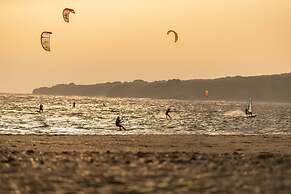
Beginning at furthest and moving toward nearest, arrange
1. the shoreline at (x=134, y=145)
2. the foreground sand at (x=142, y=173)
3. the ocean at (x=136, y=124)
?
the ocean at (x=136, y=124)
the shoreline at (x=134, y=145)
the foreground sand at (x=142, y=173)

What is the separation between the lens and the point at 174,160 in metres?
18.1

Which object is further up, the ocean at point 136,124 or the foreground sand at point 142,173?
the foreground sand at point 142,173

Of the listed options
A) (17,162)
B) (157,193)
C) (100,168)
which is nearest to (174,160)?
(100,168)

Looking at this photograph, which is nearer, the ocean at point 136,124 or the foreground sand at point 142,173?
the foreground sand at point 142,173

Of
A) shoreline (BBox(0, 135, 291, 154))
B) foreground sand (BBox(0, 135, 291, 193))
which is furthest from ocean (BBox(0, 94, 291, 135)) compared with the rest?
foreground sand (BBox(0, 135, 291, 193))

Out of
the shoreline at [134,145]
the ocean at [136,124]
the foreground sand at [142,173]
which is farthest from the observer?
the ocean at [136,124]

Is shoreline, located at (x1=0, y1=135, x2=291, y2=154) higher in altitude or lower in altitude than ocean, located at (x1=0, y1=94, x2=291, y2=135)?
higher

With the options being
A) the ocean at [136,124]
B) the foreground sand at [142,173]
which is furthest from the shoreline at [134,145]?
the ocean at [136,124]

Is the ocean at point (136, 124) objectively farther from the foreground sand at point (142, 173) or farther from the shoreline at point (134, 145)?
the foreground sand at point (142, 173)

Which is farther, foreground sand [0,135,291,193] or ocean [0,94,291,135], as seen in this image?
ocean [0,94,291,135]

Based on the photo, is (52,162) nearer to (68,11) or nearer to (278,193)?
(278,193)

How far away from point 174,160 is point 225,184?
5100 mm

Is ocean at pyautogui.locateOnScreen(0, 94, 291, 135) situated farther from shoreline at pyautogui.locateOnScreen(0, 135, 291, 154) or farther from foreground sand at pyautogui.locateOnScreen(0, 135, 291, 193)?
foreground sand at pyautogui.locateOnScreen(0, 135, 291, 193)

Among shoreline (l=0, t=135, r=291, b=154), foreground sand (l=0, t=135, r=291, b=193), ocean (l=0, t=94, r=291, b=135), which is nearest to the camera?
foreground sand (l=0, t=135, r=291, b=193)
